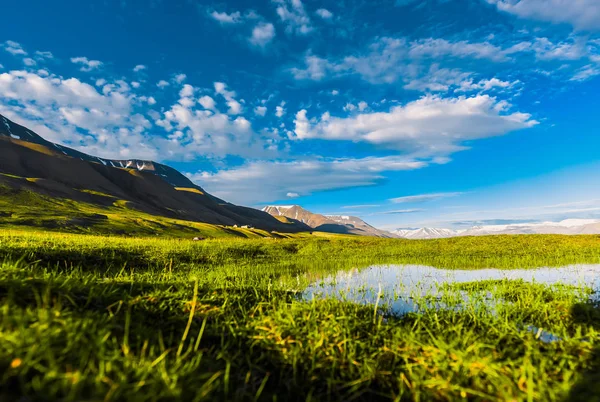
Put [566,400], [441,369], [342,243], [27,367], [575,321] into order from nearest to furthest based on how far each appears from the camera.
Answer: [27,367]
[566,400]
[441,369]
[575,321]
[342,243]

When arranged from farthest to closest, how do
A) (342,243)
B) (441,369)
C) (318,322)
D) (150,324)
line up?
(342,243)
(318,322)
(150,324)
(441,369)

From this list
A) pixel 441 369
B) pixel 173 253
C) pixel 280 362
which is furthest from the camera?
pixel 173 253

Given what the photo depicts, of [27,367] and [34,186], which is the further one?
[34,186]

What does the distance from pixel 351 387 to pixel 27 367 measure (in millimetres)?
4007

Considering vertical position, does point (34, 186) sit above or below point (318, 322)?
above

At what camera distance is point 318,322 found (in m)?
6.54

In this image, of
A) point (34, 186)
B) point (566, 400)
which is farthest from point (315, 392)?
point (34, 186)

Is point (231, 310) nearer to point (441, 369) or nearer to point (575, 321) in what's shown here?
point (441, 369)

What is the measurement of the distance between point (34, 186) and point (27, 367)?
18365 centimetres

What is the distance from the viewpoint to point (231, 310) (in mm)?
7320

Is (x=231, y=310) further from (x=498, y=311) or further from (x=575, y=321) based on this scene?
(x=575, y=321)

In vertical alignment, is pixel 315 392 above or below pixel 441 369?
below

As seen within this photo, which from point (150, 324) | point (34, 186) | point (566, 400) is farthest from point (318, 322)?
point (34, 186)

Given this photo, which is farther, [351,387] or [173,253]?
[173,253]
